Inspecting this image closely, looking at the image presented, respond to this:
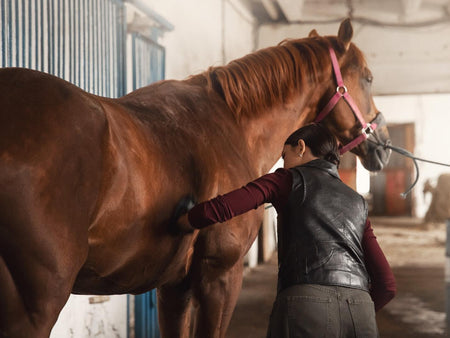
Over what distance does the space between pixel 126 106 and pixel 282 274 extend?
609 mm

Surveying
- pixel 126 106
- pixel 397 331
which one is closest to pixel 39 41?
pixel 126 106

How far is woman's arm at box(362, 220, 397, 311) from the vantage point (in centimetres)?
147

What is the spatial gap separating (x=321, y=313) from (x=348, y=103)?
→ 3.59 feet

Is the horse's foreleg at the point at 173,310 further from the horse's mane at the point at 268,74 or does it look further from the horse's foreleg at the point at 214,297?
the horse's mane at the point at 268,74

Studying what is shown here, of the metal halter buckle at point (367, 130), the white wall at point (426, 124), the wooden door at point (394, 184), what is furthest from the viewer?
the wooden door at point (394, 184)

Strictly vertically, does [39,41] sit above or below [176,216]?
above

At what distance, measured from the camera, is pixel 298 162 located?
56.0 inches

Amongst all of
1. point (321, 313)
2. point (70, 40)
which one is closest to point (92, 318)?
point (70, 40)

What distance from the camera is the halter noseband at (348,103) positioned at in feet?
7.00

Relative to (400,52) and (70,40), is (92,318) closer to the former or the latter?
(70,40)

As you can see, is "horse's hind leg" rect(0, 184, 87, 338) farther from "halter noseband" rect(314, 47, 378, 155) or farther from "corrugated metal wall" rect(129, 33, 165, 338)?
"corrugated metal wall" rect(129, 33, 165, 338)

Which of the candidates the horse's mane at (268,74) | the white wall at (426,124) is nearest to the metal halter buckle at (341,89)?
the horse's mane at (268,74)

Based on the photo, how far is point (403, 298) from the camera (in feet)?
14.7

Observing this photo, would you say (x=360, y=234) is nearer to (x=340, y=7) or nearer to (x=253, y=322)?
(x=253, y=322)
